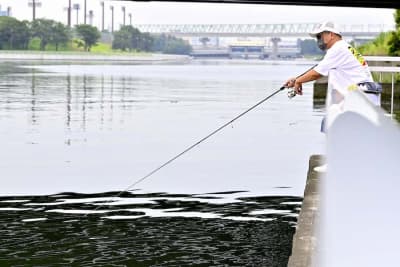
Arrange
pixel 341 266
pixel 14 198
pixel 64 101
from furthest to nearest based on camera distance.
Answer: pixel 64 101 < pixel 14 198 < pixel 341 266

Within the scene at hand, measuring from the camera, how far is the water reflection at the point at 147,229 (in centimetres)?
826

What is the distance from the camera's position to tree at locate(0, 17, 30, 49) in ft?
481

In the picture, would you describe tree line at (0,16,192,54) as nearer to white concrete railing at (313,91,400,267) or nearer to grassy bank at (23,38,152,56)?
grassy bank at (23,38,152,56)

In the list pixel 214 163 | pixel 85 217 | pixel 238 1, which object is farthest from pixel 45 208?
pixel 238 1

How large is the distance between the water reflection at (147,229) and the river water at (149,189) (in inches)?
0.5

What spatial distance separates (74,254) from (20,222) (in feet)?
6.34

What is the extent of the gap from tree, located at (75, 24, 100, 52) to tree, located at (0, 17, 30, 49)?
10.2 meters

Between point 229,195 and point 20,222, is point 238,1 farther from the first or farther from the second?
point 20,222

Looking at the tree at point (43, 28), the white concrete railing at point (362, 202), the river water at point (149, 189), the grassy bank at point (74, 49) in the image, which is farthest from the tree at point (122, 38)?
the white concrete railing at point (362, 202)

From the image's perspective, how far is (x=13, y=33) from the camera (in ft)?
493

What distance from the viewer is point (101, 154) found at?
17.6 m

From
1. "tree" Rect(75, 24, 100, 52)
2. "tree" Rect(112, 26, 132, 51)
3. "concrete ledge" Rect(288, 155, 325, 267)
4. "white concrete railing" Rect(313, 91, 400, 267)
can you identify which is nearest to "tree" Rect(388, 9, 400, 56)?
"concrete ledge" Rect(288, 155, 325, 267)

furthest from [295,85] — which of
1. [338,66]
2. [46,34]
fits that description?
[46,34]

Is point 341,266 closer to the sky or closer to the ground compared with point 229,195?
closer to the sky
